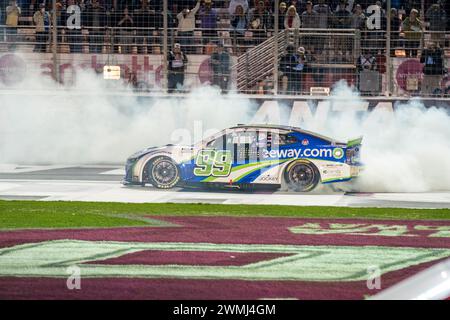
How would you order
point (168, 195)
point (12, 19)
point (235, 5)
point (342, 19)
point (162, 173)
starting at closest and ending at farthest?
point (168, 195) < point (162, 173) < point (342, 19) < point (12, 19) < point (235, 5)

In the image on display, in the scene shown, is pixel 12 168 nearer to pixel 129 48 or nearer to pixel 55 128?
pixel 55 128

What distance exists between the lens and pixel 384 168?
16.9m

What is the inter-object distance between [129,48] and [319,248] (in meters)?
11.9

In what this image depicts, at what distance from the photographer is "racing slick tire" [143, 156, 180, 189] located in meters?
16.2

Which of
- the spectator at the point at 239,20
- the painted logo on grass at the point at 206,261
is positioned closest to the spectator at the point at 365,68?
the spectator at the point at 239,20

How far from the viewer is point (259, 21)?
21.0 metres

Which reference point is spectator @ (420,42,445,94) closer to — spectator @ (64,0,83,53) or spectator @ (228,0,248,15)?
spectator @ (228,0,248,15)

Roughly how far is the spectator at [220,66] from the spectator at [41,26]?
3.93 metres

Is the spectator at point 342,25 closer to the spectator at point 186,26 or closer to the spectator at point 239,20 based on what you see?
the spectator at point 239,20

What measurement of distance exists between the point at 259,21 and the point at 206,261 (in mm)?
12742

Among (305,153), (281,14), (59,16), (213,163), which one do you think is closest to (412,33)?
(281,14)

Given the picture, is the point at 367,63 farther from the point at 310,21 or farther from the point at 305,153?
the point at 305,153

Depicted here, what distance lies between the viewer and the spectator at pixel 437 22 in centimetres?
2048
